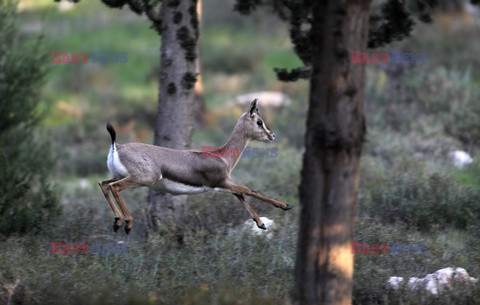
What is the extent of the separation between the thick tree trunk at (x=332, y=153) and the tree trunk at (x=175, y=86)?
3.70m

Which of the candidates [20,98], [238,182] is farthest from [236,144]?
[20,98]

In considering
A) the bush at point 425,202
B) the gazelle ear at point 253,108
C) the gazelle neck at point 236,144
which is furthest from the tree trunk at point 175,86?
the bush at point 425,202

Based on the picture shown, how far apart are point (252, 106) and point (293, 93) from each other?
1402cm

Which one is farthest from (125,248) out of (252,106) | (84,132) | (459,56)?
(459,56)

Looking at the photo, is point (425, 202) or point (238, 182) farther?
point (238, 182)

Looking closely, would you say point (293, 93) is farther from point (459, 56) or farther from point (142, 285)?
point (142, 285)

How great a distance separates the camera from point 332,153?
6676 millimetres

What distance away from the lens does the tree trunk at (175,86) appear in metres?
10.3

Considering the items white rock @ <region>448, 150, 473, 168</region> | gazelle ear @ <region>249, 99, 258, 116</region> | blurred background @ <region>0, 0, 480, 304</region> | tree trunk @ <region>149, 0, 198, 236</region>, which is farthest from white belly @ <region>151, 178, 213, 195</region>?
white rock @ <region>448, 150, 473, 168</region>

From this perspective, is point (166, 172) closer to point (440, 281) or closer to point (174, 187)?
point (174, 187)

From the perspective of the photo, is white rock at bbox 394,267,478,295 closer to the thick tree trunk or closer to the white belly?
the thick tree trunk

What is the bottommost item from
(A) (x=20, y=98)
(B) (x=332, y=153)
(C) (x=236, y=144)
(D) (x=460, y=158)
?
(D) (x=460, y=158)

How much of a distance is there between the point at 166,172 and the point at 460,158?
7965 mm

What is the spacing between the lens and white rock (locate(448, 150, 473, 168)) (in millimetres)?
14871
